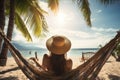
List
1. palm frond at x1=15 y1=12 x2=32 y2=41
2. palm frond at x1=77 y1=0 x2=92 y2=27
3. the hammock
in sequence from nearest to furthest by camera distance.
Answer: the hammock
palm frond at x1=77 y1=0 x2=92 y2=27
palm frond at x1=15 y1=12 x2=32 y2=41

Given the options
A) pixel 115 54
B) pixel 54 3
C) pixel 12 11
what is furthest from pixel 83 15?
pixel 115 54

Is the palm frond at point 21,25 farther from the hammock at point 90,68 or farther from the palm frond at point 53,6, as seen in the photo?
the hammock at point 90,68

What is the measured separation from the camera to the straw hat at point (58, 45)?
8.95 feet

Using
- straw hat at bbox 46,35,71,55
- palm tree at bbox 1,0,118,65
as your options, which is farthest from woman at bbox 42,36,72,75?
palm tree at bbox 1,0,118,65

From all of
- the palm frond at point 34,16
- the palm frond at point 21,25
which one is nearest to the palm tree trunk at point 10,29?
the palm frond at point 34,16

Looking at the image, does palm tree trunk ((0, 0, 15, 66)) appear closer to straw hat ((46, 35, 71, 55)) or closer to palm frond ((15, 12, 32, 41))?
palm frond ((15, 12, 32, 41))

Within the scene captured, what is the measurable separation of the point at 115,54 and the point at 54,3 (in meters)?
6.72

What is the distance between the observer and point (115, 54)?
12406mm

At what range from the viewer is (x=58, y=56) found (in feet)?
9.07

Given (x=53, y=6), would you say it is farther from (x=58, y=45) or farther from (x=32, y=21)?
(x=58, y=45)

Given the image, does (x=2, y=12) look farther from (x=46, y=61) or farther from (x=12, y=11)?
(x=46, y=61)

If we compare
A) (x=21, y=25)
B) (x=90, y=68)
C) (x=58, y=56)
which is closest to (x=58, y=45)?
(x=58, y=56)

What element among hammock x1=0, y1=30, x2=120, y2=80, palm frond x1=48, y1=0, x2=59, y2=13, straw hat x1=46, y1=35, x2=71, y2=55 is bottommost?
hammock x1=0, y1=30, x2=120, y2=80

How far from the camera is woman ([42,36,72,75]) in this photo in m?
2.74
